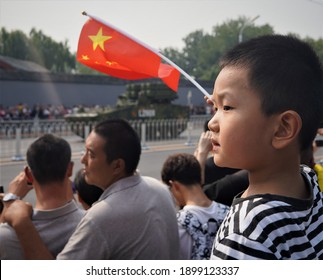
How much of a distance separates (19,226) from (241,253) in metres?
1.15

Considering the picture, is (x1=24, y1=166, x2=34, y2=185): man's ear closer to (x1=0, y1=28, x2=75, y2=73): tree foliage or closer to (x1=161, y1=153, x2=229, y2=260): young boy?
(x1=161, y1=153, x2=229, y2=260): young boy

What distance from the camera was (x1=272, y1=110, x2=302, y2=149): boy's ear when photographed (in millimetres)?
842

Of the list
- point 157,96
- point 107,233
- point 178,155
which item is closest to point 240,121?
point 107,233

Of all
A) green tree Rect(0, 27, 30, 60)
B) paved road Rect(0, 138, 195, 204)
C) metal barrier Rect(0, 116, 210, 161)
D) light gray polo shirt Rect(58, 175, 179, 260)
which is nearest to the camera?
light gray polo shirt Rect(58, 175, 179, 260)

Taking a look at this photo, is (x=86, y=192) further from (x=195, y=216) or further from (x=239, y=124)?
(x=239, y=124)

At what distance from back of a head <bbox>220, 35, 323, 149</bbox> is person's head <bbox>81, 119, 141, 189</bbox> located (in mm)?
1087

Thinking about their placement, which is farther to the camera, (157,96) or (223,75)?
(157,96)

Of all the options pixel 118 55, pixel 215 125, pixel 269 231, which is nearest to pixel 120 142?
pixel 118 55

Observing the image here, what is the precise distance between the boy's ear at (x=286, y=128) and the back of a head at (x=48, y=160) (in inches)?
53.6

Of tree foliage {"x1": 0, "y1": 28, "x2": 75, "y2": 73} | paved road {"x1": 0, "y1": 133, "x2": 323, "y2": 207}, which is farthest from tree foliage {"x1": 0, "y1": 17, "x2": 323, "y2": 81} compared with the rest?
paved road {"x1": 0, "y1": 133, "x2": 323, "y2": 207}

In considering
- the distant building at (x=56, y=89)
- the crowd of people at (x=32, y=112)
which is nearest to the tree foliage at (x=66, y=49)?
the distant building at (x=56, y=89)

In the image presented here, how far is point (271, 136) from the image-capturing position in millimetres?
851

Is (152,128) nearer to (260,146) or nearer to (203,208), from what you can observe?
(203,208)

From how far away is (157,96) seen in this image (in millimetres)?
14648
